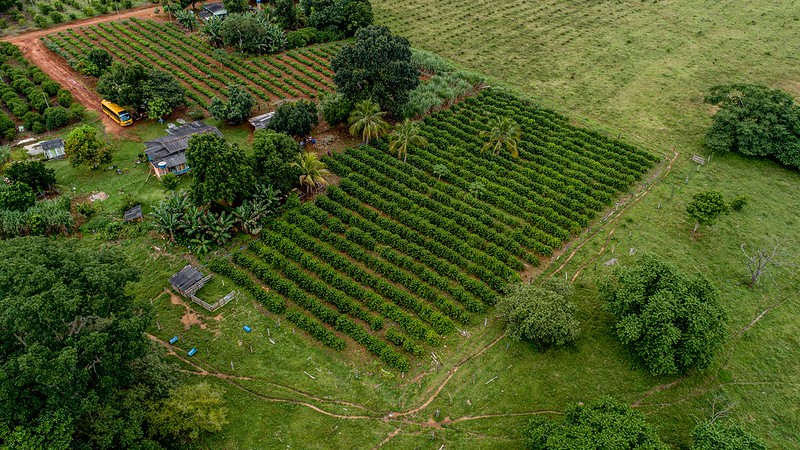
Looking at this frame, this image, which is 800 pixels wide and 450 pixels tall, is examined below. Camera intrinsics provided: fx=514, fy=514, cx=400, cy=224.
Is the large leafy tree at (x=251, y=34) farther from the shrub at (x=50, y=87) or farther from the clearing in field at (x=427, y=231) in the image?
the clearing in field at (x=427, y=231)

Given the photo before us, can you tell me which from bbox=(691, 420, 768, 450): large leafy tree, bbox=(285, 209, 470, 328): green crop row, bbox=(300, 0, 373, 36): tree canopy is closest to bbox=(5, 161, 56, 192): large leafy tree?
bbox=(285, 209, 470, 328): green crop row

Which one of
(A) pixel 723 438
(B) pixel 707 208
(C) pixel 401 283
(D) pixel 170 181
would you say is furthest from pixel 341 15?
(A) pixel 723 438

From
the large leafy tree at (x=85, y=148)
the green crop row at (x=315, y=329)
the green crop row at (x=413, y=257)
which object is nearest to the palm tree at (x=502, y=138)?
the green crop row at (x=413, y=257)

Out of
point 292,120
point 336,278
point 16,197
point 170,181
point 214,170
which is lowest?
point 336,278

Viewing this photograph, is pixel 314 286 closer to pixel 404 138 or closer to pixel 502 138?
pixel 404 138

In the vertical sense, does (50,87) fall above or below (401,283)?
above

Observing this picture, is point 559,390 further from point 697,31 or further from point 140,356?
point 697,31

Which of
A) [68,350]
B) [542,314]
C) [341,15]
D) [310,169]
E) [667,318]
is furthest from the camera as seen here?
[341,15]

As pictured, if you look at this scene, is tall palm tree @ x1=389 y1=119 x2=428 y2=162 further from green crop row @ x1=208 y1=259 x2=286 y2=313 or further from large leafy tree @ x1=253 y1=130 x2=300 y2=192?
green crop row @ x1=208 y1=259 x2=286 y2=313
